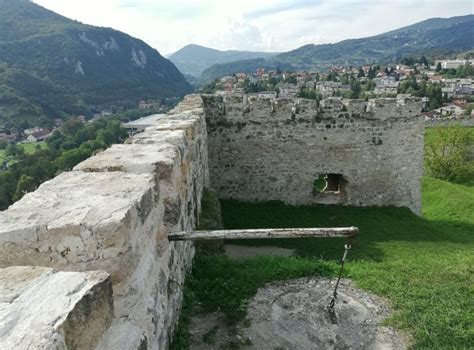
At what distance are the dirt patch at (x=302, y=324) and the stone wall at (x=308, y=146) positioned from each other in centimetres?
670

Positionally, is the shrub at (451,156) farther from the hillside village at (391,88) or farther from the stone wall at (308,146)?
the stone wall at (308,146)

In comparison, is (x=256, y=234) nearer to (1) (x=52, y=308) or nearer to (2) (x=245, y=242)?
(1) (x=52, y=308)

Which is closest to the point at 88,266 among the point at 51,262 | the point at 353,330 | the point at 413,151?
the point at 51,262

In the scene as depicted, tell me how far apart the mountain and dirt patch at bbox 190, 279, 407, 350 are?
276 feet

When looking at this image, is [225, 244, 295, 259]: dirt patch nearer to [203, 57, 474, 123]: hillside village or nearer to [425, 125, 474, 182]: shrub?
[425, 125, 474, 182]: shrub

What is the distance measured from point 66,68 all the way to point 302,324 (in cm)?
12283

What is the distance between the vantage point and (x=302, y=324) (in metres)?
4.20

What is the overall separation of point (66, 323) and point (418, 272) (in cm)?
488

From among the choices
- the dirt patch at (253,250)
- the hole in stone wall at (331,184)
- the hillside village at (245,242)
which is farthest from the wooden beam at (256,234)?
the hole in stone wall at (331,184)

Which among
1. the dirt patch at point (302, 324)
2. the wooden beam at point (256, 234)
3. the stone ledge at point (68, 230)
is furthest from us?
the dirt patch at point (302, 324)

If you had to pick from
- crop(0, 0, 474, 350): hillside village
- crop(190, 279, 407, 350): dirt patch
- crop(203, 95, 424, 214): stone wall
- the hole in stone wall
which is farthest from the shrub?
crop(190, 279, 407, 350): dirt patch

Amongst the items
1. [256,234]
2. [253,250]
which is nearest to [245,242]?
[253,250]

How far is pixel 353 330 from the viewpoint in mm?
4160

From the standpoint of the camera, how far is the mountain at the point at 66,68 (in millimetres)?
87438
